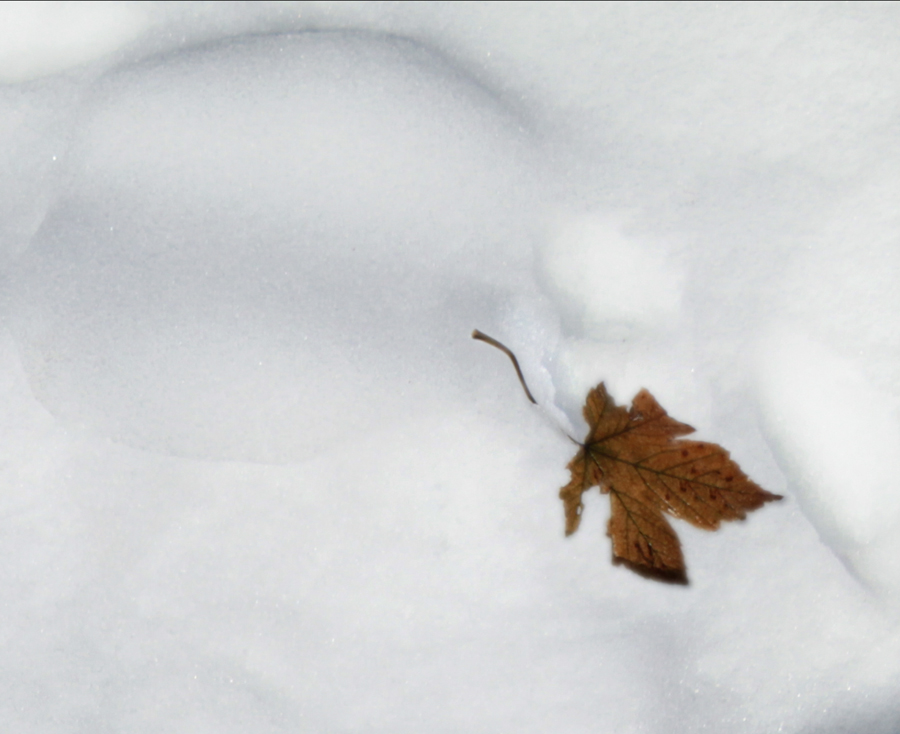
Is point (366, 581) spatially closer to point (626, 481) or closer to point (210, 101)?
point (626, 481)

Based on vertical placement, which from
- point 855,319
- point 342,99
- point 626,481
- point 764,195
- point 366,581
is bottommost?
point 366,581

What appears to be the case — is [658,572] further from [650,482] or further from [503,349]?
[503,349]

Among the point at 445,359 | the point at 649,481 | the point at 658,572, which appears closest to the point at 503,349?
the point at 445,359

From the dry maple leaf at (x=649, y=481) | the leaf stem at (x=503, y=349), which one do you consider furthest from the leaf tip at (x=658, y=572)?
the leaf stem at (x=503, y=349)

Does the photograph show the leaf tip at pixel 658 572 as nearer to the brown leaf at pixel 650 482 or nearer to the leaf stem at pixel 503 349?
the brown leaf at pixel 650 482

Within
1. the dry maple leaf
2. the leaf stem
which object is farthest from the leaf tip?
the leaf stem

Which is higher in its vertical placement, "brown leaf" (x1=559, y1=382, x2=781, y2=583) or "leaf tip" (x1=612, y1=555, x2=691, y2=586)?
"brown leaf" (x1=559, y1=382, x2=781, y2=583)

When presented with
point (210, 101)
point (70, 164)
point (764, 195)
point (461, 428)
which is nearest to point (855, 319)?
point (764, 195)

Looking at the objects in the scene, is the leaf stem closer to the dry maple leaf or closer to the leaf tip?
the dry maple leaf
